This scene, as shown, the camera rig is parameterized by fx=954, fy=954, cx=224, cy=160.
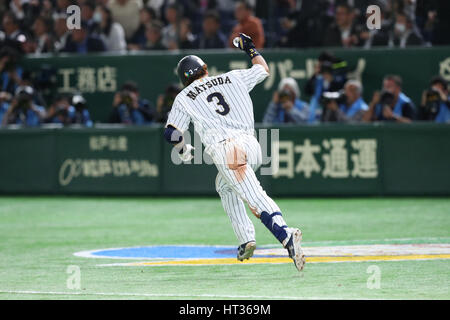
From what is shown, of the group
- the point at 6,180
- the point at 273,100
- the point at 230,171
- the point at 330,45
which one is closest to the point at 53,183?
the point at 6,180

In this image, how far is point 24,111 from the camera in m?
18.3

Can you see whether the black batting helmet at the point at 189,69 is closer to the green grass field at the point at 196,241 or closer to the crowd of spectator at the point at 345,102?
the green grass field at the point at 196,241

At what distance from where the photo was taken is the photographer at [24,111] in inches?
717

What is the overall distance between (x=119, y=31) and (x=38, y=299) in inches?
484

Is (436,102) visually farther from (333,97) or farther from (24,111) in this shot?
(24,111)

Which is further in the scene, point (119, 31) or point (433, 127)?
point (119, 31)

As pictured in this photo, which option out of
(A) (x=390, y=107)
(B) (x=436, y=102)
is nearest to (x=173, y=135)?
(A) (x=390, y=107)

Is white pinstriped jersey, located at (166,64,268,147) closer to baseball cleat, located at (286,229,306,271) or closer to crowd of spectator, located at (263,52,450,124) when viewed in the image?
baseball cleat, located at (286,229,306,271)

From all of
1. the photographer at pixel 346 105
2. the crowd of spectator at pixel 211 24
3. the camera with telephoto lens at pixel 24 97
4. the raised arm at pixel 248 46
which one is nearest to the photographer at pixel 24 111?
the camera with telephoto lens at pixel 24 97

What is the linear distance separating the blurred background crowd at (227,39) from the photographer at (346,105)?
2 centimetres

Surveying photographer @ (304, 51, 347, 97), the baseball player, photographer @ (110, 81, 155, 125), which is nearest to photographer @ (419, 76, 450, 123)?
photographer @ (304, 51, 347, 97)

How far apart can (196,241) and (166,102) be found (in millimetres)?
6177

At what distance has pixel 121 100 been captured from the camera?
58.2ft
